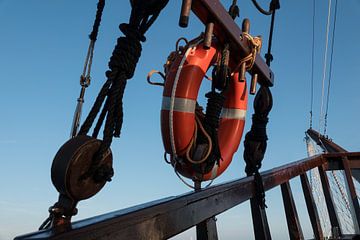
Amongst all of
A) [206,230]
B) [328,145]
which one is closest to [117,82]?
[206,230]

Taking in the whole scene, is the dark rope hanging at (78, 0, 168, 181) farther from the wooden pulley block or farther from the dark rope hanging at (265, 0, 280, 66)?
the dark rope hanging at (265, 0, 280, 66)

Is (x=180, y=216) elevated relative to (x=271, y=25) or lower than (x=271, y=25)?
lower

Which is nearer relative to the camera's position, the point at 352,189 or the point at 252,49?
the point at 252,49

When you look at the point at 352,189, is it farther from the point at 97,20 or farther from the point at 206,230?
the point at 97,20

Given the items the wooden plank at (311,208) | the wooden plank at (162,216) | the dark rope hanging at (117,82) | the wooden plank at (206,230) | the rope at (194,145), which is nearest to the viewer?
the wooden plank at (162,216)

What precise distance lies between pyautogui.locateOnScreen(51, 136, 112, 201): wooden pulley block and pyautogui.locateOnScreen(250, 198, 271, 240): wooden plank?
3.71 ft

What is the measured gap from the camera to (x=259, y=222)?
66.1 inches

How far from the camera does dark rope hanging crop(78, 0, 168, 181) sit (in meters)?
0.77

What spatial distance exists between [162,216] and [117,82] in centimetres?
37

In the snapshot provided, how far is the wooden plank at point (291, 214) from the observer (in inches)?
86.0

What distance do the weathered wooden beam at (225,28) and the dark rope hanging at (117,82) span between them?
0.43 metres

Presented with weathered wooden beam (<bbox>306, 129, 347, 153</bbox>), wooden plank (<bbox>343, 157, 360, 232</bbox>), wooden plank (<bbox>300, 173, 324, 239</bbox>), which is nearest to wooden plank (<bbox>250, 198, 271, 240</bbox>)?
wooden plank (<bbox>300, 173, 324, 239</bbox>)

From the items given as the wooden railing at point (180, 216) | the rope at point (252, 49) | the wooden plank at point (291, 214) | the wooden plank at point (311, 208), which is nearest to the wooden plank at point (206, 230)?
the wooden railing at point (180, 216)

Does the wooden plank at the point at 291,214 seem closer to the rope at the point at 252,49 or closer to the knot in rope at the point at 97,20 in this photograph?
the rope at the point at 252,49
